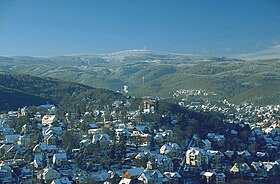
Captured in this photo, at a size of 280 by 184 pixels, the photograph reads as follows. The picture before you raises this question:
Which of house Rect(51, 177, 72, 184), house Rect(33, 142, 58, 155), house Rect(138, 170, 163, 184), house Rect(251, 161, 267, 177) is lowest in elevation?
house Rect(251, 161, 267, 177)

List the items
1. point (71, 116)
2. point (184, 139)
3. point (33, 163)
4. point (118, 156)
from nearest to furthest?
point (33, 163) → point (118, 156) → point (184, 139) → point (71, 116)

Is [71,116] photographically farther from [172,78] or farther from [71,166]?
[172,78]

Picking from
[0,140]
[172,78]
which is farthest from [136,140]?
[172,78]

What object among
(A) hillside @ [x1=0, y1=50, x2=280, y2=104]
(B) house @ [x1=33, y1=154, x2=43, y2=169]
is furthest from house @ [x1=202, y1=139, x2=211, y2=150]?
(A) hillside @ [x1=0, y1=50, x2=280, y2=104]

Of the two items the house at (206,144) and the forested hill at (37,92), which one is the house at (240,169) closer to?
the house at (206,144)

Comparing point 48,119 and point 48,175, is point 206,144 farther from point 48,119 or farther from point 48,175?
point 48,175

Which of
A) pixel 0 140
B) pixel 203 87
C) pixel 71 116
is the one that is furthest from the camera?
pixel 203 87

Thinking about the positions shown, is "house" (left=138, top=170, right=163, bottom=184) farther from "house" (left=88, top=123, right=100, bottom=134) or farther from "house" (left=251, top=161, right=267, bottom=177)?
"house" (left=88, top=123, right=100, bottom=134)

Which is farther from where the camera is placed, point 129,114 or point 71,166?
point 129,114

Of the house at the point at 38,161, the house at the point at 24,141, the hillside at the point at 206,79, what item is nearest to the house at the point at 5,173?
the house at the point at 38,161
